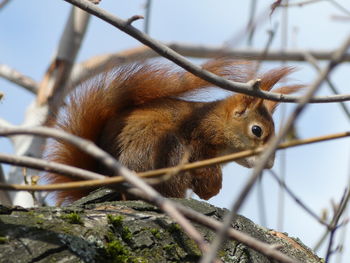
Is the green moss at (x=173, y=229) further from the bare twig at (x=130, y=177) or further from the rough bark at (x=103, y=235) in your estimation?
the bare twig at (x=130, y=177)

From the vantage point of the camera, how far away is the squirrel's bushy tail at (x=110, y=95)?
2854 mm

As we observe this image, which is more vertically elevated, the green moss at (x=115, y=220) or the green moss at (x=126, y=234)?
the green moss at (x=115, y=220)

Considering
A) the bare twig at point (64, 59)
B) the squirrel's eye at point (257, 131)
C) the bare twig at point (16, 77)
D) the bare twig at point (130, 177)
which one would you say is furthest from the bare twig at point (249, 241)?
the bare twig at point (16, 77)

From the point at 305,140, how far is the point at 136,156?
160cm

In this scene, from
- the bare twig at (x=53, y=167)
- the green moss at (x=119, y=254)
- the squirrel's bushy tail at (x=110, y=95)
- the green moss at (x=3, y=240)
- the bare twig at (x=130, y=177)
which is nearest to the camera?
the bare twig at (x=130, y=177)

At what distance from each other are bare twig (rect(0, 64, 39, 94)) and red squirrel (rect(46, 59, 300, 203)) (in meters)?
3.11

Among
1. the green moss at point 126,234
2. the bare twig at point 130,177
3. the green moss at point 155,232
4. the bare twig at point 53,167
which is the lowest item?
the bare twig at point 130,177

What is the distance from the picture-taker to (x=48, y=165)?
1252 millimetres

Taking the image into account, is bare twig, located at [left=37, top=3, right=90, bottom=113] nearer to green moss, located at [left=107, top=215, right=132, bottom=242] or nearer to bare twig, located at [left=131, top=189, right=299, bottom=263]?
green moss, located at [left=107, top=215, right=132, bottom=242]

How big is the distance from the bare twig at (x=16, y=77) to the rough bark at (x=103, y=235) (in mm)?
4240

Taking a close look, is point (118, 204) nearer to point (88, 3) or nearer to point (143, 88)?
point (88, 3)

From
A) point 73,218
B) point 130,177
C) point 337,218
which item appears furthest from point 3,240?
point 337,218

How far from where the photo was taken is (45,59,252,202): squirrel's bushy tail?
285cm

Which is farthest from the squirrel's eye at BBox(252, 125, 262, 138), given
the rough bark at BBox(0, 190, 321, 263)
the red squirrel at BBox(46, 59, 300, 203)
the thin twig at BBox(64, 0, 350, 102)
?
the thin twig at BBox(64, 0, 350, 102)
